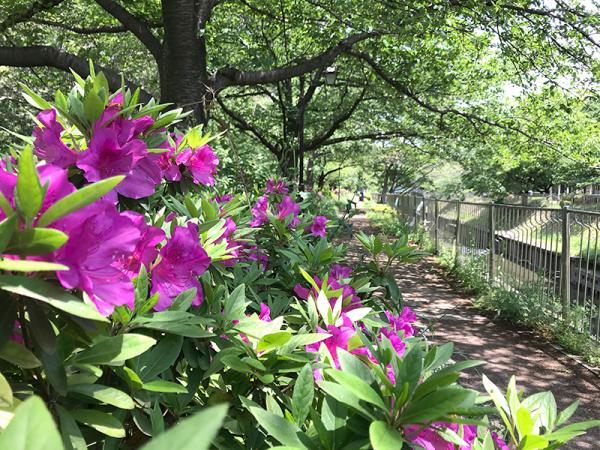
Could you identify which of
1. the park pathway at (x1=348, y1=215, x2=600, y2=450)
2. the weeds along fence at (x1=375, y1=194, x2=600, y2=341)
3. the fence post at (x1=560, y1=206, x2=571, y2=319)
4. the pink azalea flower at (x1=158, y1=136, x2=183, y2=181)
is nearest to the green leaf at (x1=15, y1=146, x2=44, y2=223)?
the pink azalea flower at (x1=158, y1=136, x2=183, y2=181)

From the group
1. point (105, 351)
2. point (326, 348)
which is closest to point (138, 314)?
point (105, 351)

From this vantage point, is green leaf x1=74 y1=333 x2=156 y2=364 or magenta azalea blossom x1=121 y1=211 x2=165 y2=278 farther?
magenta azalea blossom x1=121 y1=211 x2=165 y2=278

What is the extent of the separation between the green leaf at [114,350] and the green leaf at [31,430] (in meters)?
0.44

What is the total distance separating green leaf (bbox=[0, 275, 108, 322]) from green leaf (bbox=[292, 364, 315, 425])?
1.57 ft

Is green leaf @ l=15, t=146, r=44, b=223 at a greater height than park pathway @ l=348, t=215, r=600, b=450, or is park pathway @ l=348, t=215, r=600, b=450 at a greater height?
green leaf @ l=15, t=146, r=44, b=223

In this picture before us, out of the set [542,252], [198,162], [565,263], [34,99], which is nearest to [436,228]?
[542,252]

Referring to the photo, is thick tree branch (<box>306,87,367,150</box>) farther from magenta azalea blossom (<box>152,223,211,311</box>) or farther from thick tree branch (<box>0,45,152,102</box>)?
magenta azalea blossom (<box>152,223,211,311</box>)

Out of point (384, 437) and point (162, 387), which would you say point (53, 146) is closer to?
point (162, 387)

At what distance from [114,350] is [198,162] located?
3.38ft

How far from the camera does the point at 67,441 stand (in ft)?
2.48

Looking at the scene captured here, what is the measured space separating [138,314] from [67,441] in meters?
0.26

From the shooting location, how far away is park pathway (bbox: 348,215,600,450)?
4575 mm

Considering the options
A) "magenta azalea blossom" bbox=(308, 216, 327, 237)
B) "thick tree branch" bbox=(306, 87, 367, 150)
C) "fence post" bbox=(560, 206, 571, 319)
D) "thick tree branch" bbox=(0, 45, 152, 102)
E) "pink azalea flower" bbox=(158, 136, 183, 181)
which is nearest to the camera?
"pink azalea flower" bbox=(158, 136, 183, 181)

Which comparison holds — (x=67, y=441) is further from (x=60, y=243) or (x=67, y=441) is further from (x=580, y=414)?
(x=580, y=414)
